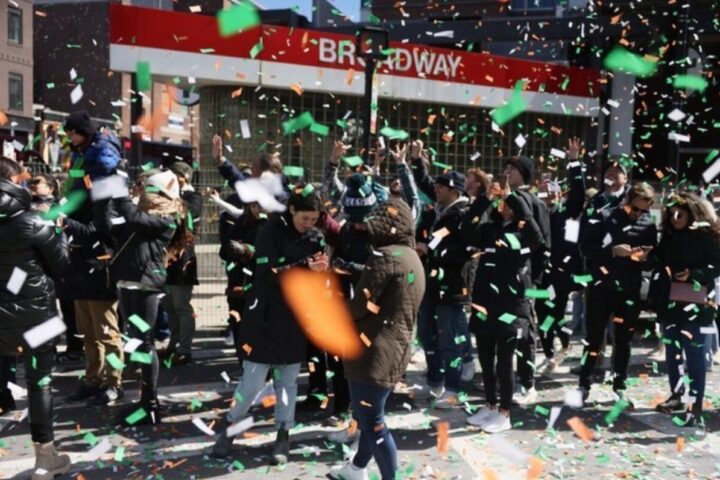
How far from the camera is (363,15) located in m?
19.7

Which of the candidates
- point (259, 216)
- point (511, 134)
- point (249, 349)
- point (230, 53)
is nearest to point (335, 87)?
point (230, 53)

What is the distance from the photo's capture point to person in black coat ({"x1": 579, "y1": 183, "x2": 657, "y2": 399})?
573cm

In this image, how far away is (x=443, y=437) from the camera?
16.5 feet

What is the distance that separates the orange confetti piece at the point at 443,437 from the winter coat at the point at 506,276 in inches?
29.5

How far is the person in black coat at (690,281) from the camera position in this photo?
536cm

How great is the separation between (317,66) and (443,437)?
10744mm

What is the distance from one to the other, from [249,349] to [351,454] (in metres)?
0.96

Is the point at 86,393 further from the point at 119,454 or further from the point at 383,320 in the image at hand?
the point at 383,320

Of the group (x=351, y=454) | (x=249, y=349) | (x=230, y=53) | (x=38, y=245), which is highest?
(x=230, y=53)

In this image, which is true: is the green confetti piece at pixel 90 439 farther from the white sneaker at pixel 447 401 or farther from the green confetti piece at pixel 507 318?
the green confetti piece at pixel 507 318

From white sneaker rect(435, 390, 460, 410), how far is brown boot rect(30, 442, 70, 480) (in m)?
2.88

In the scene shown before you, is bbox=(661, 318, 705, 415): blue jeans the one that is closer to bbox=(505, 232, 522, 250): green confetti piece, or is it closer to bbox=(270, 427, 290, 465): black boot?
bbox=(505, 232, 522, 250): green confetti piece

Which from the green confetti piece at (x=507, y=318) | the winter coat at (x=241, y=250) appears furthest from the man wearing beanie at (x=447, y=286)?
the winter coat at (x=241, y=250)

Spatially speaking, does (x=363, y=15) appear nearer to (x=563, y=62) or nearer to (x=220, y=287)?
(x=563, y=62)
